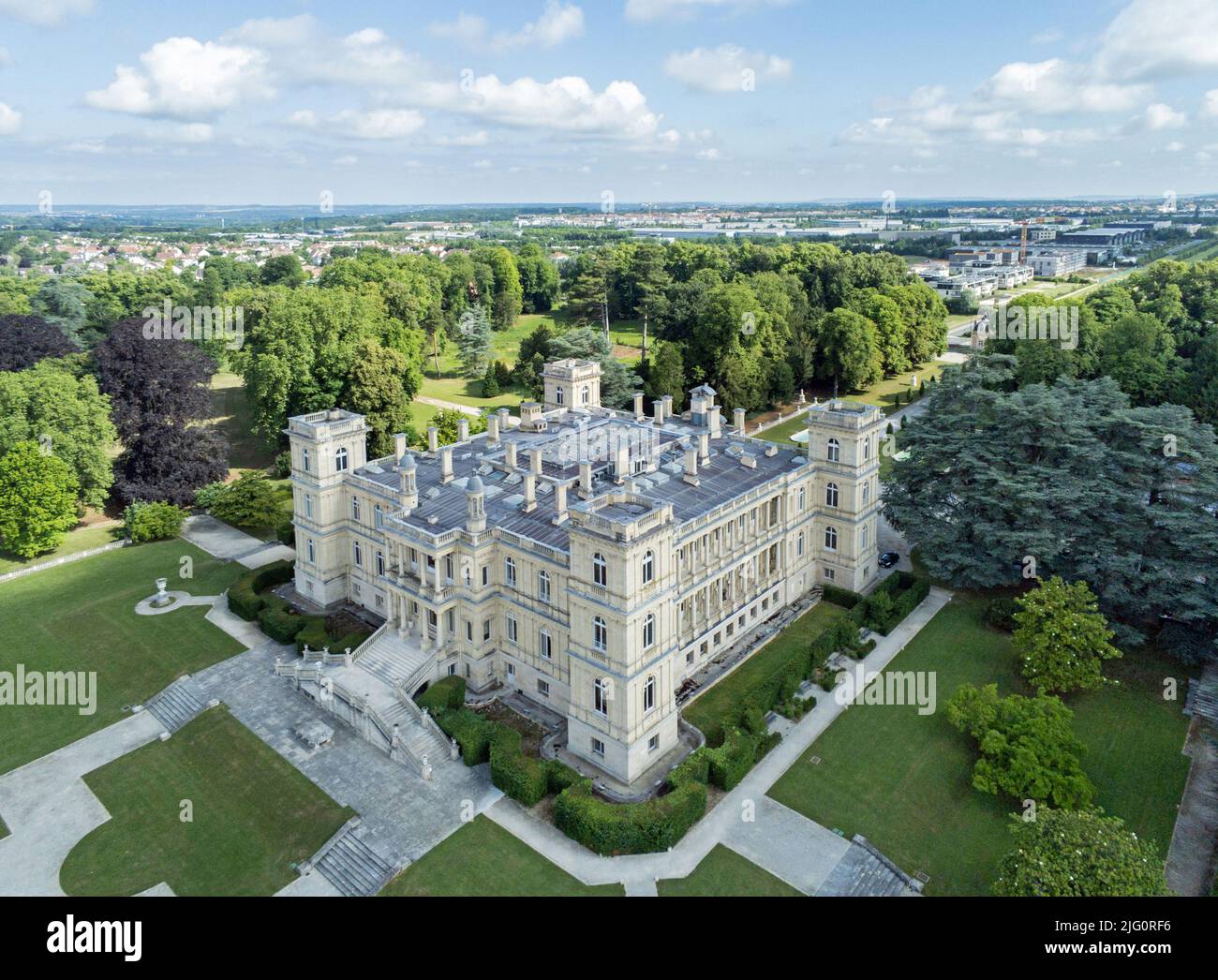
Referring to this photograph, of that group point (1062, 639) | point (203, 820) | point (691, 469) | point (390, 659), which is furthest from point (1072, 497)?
point (203, 820)

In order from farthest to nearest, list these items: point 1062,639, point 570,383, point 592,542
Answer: point 570,383 → point 1062,639 → point 592,542

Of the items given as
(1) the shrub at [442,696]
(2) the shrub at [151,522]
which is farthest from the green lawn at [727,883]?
(2) the shrub at [151,522]

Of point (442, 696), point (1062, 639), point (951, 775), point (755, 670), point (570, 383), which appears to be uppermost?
point (570, 383)

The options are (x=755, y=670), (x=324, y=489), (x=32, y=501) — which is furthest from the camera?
(x=32, y=501)

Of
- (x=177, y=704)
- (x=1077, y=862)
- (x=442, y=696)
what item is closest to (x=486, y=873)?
(x=442, y=696)

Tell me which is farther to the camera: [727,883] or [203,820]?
[203,820]

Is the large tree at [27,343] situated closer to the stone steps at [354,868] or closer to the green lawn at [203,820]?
the green lawn at [203,820]

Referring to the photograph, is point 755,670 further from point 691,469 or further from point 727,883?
point 727,883

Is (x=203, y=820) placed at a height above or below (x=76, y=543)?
below

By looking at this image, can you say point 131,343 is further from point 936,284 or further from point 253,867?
point 936,284
